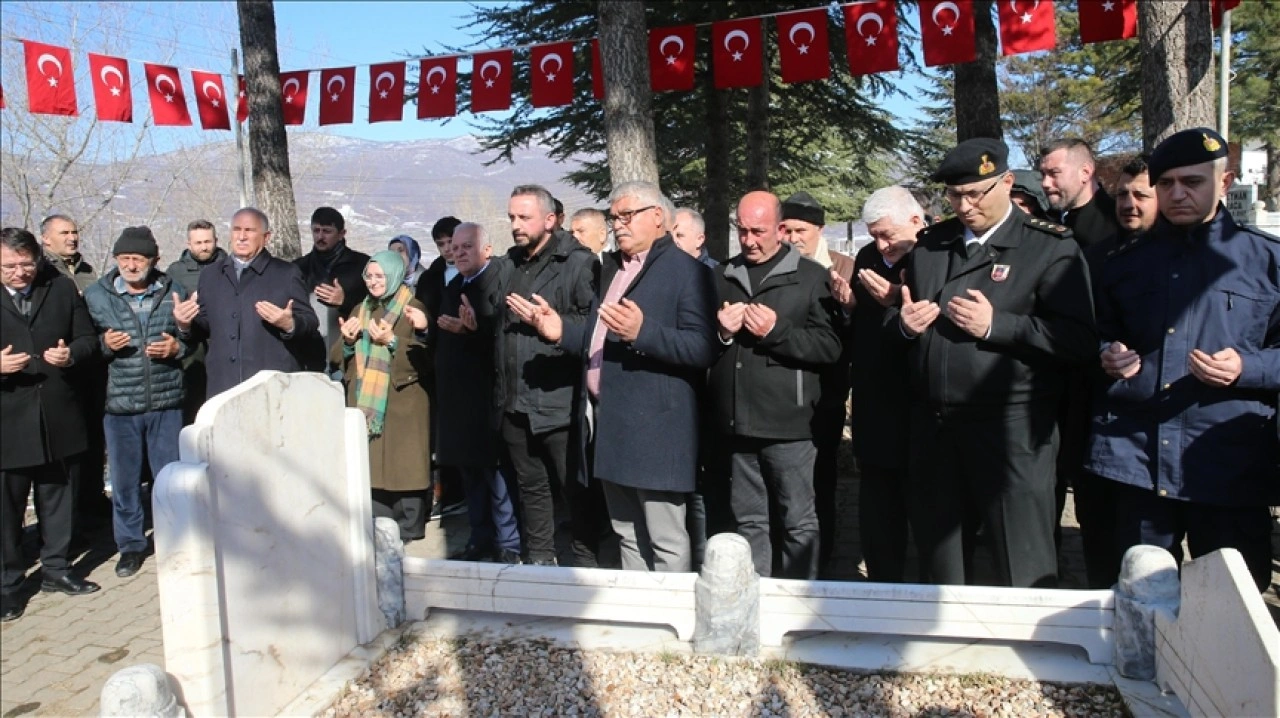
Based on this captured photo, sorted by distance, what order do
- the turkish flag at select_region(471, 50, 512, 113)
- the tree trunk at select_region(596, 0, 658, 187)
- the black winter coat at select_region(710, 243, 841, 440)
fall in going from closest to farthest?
the black winter coat at select_region(710, 243, 841, 440) < the tree trunk at select_region(596, 0, 658, 187) < the turkish flag at select_region(471, 50, 512, 113)

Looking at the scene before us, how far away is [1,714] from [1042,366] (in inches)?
184

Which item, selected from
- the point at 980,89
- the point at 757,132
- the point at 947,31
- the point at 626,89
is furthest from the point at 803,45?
the point at 757,132

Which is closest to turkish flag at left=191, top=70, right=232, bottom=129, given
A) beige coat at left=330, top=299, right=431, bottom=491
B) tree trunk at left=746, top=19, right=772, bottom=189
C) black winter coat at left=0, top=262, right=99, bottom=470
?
black winter coat at left=0, top=262, right=99, bottom=470

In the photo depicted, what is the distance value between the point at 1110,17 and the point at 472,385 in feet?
25.3

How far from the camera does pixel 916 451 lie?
3789mm

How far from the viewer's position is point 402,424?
221 inches

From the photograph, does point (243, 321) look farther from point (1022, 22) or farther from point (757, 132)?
point (757, 132)

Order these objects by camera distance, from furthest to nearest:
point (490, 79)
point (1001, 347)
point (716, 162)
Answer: point (716, 162), point (490, 79), point (1001, 347)

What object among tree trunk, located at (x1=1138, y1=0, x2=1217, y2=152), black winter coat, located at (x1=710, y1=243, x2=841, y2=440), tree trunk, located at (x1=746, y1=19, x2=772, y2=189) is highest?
tree trunk, located at (x1=746, y1=19, x2=772, y2=189)

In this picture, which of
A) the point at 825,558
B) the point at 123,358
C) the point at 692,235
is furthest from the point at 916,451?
the point at 123,358

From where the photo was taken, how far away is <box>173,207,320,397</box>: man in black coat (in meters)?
5.54

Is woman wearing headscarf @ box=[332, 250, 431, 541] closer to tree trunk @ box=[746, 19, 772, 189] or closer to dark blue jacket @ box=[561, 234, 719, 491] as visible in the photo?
dark blue jacket @ box=[561, 234, 719, 491]

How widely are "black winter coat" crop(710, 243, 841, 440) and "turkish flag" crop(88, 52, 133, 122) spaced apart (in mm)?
9286

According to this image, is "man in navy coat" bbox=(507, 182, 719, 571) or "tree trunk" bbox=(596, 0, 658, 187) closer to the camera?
"man in navy coat" bbox=(507, 182, 719, 571)
